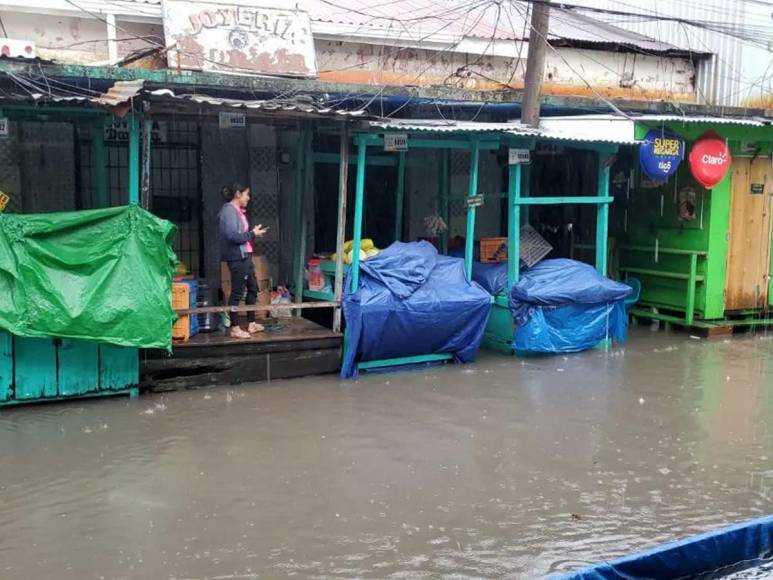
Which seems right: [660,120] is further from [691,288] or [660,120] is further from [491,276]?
[491,276]

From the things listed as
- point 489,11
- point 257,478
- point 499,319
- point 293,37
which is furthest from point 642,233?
point 257,478

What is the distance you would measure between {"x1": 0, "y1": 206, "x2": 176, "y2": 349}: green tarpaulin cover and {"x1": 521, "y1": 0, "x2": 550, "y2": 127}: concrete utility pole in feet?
16.5

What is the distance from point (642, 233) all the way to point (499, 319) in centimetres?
337

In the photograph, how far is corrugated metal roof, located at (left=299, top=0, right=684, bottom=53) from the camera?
11.6 m

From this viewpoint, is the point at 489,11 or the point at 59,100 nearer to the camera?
the point at 59,100

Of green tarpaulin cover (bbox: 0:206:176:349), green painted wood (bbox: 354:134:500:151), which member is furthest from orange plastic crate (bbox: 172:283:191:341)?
green painted wood (bbox: 354:134:500:151)

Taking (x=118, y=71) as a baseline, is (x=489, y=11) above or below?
above

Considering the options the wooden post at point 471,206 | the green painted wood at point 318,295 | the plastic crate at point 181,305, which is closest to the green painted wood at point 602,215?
the wooden post at point 471,206

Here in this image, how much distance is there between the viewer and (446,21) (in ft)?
40.8

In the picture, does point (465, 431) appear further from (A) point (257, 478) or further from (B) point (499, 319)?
(B) point (499, 319)

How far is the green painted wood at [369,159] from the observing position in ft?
34.0

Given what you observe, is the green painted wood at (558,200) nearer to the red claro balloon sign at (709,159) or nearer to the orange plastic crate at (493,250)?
the orange plastic crate at (493,250)

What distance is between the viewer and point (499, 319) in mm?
10250

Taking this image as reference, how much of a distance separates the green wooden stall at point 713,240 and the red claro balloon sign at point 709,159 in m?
0.30
